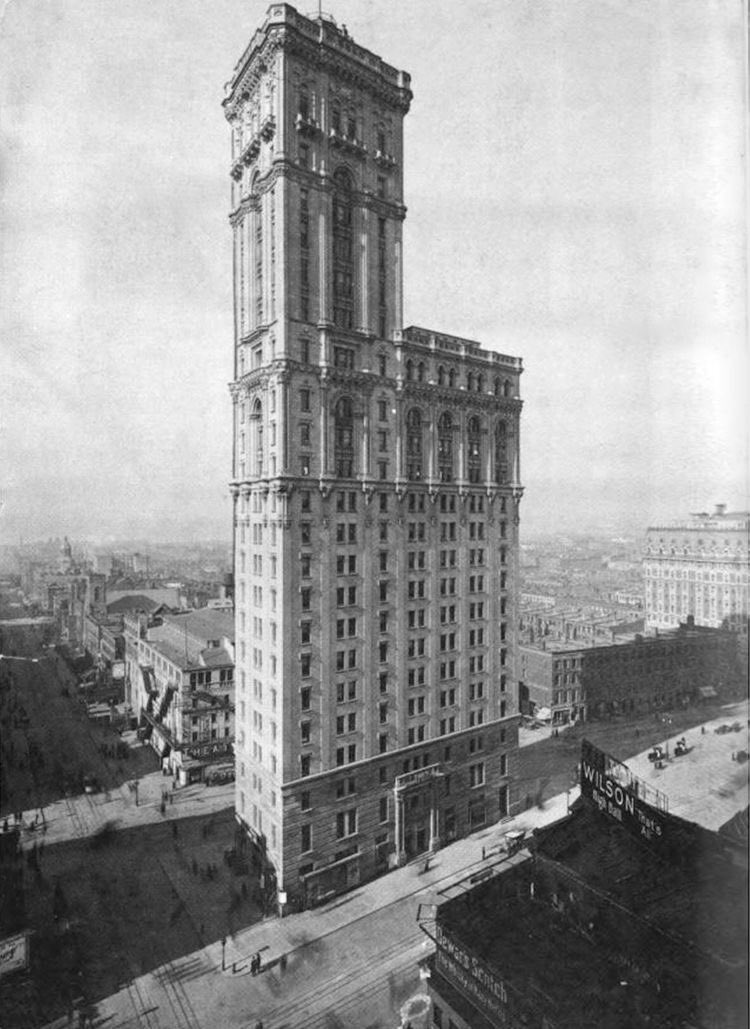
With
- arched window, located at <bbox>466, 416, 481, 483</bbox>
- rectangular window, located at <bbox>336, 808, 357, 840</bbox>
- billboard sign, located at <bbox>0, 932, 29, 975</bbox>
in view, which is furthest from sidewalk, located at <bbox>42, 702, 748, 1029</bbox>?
arched window, located at <bbox>466, 416, 481, 483</bbox>

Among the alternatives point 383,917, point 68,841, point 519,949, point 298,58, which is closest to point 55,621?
point 68,841

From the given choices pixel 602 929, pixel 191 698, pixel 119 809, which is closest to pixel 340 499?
pixel 602 929

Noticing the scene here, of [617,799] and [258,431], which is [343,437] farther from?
[617,799]

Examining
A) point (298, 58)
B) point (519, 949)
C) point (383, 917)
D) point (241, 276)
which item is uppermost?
point (298, 58)

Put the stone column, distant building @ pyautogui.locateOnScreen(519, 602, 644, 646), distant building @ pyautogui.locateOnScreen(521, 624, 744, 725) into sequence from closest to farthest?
the stone column < distant building @ pyautogui.locateOnScreen(521, 624, 744, 725) < distant building @ pyautogui.locateOnScreen(519, 602, 644, 646)

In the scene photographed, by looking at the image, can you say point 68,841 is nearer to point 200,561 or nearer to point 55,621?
point 55,621

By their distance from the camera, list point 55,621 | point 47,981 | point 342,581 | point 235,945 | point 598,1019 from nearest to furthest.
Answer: point 598,1019 → point 47,981 → point 235,945 → point 342,581 → point 55,621

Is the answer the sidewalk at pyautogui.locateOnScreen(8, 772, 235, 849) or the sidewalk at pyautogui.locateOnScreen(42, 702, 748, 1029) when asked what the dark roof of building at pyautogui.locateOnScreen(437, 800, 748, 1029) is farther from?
the sidewalk at pyautogui.locateOnScreen(8, 772, 235, 849)
